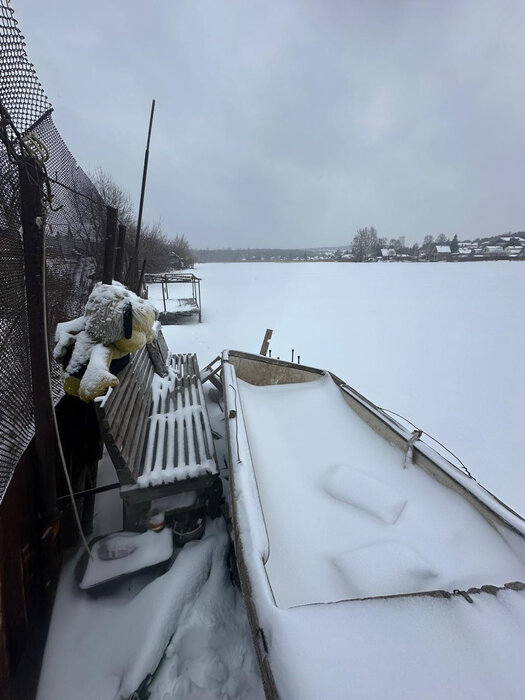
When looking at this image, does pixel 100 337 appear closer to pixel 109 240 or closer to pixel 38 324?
pixel 38 324

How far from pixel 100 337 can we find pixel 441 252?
79779 millimetres

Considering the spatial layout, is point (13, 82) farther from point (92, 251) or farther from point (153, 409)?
point (92, 251)

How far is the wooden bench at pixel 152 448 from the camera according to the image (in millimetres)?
2309

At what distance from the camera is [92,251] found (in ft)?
16.7

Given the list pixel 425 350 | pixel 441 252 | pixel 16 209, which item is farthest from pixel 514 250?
pixel 16 209

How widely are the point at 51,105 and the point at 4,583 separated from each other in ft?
8.37

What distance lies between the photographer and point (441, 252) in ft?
224

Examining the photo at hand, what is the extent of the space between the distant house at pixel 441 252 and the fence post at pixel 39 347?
75.5m

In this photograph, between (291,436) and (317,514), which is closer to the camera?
(317,514)

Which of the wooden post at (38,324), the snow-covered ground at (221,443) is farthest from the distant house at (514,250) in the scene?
the wooden post at (38,324)

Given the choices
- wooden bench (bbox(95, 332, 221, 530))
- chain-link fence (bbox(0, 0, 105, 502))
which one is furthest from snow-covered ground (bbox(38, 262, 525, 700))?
chain-link fence (bbox(0, 0, 105, 502))

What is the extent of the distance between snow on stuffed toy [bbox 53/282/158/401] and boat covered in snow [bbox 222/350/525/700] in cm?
110

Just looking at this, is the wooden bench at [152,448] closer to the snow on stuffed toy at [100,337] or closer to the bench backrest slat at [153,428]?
the bench backrest slat at [153,428]

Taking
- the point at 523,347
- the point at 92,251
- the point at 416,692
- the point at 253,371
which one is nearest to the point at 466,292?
the point at 523,347
